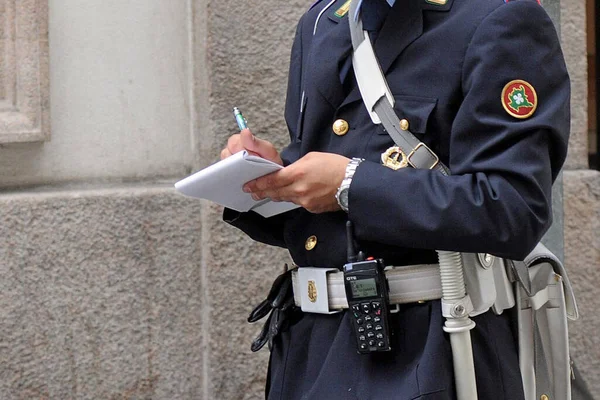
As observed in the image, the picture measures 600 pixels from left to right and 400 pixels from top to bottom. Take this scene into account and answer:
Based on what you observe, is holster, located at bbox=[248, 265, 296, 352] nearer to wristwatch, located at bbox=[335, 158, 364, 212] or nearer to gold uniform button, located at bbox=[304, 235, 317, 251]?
gold uniform button, located at bbox=[304, 235, 317, 251]

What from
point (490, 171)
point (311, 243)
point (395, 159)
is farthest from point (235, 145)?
point (490, 171)

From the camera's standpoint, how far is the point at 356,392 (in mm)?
2004

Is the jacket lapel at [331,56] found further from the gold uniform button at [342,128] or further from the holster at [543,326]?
the holster at [543,326]

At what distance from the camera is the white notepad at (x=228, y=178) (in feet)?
6.40

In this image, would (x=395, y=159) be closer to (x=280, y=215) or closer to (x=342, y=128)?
(x=342, y=128)

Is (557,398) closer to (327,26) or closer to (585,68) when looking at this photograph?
(327,26)

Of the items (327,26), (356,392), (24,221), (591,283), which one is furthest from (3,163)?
(591,283)

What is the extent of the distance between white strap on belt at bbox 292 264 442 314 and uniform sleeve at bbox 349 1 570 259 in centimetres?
10

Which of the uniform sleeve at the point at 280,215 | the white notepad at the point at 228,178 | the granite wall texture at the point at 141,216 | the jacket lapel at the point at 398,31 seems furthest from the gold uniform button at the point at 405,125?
the granite wall texture at the point at 141,216

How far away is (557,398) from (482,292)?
0.47 metres

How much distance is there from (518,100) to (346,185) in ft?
1.22

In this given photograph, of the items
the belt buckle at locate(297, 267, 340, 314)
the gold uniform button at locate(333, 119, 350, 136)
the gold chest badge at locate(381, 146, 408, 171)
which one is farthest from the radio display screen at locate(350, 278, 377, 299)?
the gold uniform button at locate(333, 119, 350, 136)

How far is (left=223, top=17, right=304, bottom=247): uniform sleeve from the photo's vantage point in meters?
2.31

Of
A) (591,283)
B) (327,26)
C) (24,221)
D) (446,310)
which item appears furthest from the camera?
(591,283)
